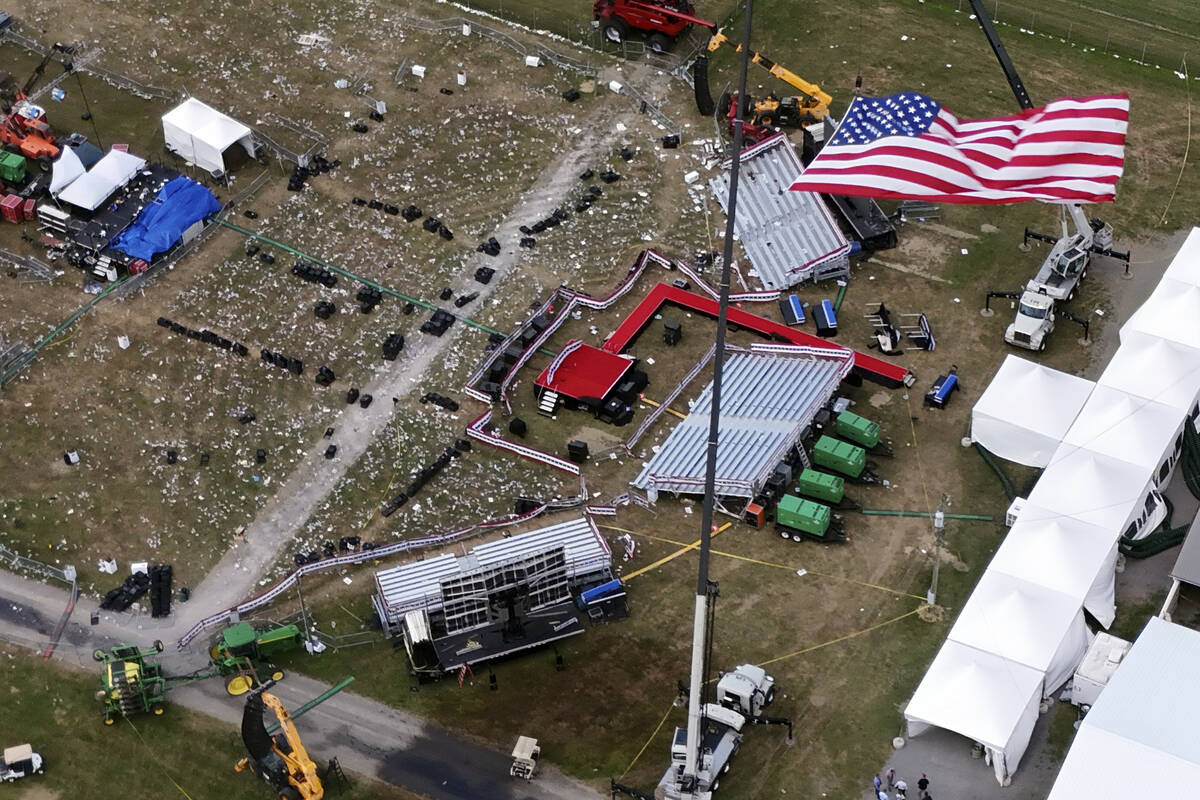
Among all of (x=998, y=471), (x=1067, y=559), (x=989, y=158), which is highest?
(x=989, y=158)

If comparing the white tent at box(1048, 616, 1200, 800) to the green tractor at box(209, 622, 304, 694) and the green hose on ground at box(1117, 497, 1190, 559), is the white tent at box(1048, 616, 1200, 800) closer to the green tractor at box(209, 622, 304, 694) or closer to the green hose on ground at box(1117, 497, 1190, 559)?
the green hose on ground at box(1117, 497, 1190, 559)

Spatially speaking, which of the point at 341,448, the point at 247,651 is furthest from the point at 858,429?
the point at 247,651

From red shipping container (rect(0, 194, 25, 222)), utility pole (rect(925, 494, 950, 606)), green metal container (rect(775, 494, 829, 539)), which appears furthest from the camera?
red shipping container (rect(0, 194, 25, 222))

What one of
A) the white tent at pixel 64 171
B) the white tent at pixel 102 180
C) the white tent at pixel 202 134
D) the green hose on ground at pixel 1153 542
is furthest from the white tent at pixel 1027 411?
the white tent at pixel 64 171

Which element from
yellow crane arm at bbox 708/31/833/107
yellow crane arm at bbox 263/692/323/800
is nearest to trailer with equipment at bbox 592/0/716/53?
yellow crane arm at bbox 708/31/833/107

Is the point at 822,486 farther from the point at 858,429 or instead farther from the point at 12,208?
the point at 12,208

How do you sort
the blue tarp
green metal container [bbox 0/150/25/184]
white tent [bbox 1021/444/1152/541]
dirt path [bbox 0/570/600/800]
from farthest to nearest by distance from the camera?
1. green metal container [bbox 0/150/25/184]
2. the blue tarp
3. white tent [bbox 1021/444/1152/541]
4. dirt path [bbox 0/570/600/800]

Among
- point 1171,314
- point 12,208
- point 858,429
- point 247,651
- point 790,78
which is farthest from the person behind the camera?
point 790,78
